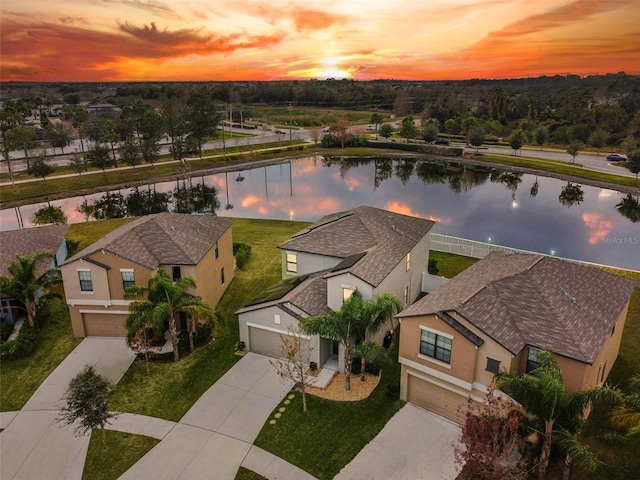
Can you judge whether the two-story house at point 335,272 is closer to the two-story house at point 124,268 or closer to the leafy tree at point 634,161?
the two-story house at point 124,268

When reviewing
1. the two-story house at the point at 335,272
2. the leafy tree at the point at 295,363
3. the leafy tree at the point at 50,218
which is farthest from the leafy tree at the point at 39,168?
the leafy tree at the point at 295,363

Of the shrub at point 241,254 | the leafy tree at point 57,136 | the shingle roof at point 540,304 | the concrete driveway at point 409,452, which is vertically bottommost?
the concrete driveway at point 409,452

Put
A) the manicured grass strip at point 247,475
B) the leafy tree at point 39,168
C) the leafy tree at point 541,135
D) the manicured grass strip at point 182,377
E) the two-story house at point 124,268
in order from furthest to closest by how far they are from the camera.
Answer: the leafy tree at point 541,135
the leafy tree at point 39,168
the two-story house at point 124,268
the manicured grass strip at point 182,377
the manicured grass strip at point 247,475

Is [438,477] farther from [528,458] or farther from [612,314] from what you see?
[612,314]

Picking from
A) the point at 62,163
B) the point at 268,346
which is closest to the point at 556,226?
the point at 268,346

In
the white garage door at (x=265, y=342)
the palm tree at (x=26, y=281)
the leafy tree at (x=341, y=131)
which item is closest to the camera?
the white garage door at (x=265, y=342)
